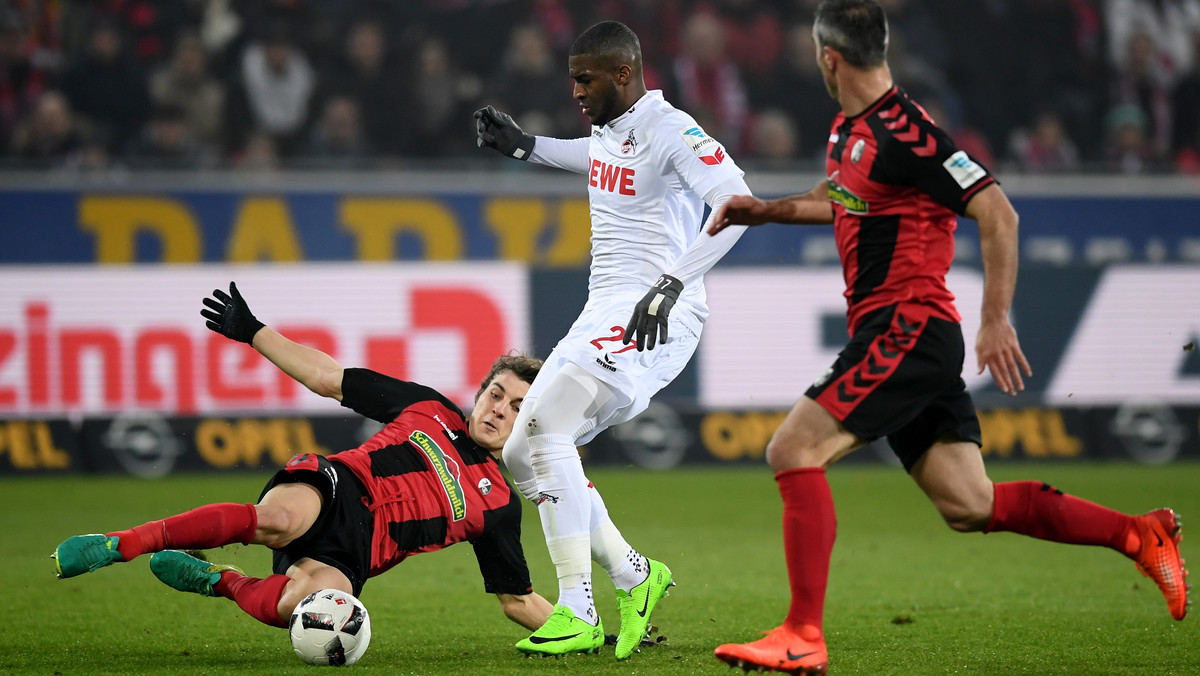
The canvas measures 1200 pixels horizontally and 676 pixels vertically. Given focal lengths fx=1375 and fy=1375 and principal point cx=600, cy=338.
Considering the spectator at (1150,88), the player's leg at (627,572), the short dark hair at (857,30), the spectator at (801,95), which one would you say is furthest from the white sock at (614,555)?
the spectator at (1150,88)

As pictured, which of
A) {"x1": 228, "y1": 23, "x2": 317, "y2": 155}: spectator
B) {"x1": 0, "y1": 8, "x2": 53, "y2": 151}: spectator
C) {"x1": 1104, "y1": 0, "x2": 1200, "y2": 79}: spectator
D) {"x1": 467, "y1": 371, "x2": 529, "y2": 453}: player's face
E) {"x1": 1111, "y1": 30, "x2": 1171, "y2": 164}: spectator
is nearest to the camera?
{"x1": 467, "y1": 371, "x2": 529, "y2": 453}: player's face

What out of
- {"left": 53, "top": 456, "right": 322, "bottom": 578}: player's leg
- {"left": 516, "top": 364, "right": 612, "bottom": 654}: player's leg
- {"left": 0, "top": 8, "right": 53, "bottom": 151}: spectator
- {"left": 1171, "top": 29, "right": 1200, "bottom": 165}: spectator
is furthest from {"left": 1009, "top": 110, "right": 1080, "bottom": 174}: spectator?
{"left": 53, "top": 456, "right": 322, "bottom": 578}: player's leg

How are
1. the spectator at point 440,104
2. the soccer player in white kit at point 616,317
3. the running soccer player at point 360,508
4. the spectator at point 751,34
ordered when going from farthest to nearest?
the spectator at point 751,34, the spectator at point 440,104, the soccer player in white kit at point 616,317, the running soccer player at point 360,508

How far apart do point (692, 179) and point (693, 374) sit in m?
7.81

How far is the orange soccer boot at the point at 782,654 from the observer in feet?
13.1

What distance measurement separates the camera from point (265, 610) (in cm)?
477

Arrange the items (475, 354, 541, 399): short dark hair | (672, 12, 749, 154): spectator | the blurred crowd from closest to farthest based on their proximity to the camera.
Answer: (475, 354, 541, 399): short dark hair < the blurred crowd < (672, 12, 749, 154): spectator

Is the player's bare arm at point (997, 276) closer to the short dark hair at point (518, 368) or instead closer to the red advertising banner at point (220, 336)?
the short dark hair at point (518, 368)

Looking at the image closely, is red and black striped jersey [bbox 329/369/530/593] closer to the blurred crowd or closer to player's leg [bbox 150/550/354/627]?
player's leg [bbox 150/550/354/627]

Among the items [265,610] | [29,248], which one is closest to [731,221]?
[265,610]

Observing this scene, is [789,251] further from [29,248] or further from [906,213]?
[906,213]

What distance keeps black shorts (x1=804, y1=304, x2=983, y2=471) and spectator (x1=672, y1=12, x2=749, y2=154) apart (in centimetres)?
1013

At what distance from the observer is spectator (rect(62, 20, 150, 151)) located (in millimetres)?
13367

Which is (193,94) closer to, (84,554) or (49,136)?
(49,136)
